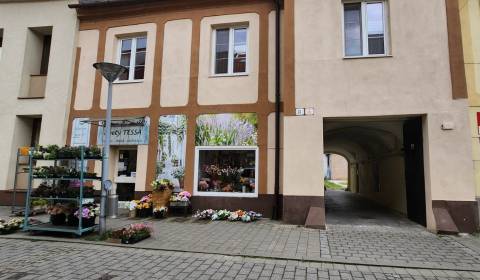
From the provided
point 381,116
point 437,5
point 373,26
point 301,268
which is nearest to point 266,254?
point 301,268

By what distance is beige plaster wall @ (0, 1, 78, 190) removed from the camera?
39.9ft

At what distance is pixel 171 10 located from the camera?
462 inches

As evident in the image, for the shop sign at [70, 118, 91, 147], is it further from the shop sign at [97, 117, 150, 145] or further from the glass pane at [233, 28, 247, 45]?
the glass pane at [233, 28, 247, 45]

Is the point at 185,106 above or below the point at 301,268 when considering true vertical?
above

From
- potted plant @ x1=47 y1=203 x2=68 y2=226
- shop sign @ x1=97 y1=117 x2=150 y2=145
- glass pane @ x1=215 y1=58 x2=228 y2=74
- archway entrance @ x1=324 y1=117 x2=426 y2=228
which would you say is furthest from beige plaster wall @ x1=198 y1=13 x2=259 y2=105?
potted plant @ x1=47 y1=203 x2=68 y2=226

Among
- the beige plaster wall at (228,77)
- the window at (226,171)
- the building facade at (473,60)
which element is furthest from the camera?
the beige plaster wall at (228,77)

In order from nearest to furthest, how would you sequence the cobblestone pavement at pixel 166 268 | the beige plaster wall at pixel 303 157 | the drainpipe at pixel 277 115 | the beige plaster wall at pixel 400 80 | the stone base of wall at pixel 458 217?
the cobblestone pavement at pixel 166 268 < the stone base of wall at pixel 458 217 < the beige plaster wall at pixel 400 80 < the beige plaster wall at pixel 303 157 < the drainpipe at pixel 277 115

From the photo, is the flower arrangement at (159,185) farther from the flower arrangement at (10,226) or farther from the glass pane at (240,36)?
the glass pane at (240,36)

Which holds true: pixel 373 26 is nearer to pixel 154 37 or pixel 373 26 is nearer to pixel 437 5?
pixel 437 5

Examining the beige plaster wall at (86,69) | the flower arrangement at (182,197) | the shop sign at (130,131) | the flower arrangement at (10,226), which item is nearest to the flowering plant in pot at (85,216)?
the flower arrangement at (10,226)

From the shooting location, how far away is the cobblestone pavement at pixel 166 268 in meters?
5.07

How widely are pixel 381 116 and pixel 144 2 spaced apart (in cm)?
849

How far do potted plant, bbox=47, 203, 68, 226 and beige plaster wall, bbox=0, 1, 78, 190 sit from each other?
15.8ft

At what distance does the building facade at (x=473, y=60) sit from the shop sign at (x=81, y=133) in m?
11.5
